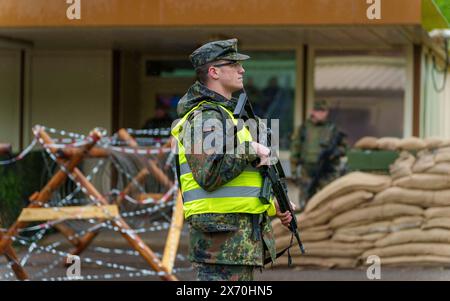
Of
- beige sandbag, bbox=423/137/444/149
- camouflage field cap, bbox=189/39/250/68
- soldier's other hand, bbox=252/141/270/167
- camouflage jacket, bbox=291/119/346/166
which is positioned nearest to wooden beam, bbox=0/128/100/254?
beige sandbag, bbox=423/137/444/149

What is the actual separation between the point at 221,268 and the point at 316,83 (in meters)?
8.74

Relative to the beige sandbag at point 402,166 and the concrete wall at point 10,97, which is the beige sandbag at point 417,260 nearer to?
the beige sandbag at point 402,166

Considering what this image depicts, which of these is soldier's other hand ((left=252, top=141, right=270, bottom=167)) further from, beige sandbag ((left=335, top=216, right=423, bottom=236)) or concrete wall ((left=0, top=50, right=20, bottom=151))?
concrete wall ((left=0, top=50, right=20, bottom=151))

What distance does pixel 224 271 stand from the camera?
4.65m

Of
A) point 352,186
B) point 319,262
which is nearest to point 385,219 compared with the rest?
point 352,186

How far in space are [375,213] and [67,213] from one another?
3.02 metres

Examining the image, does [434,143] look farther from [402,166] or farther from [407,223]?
[407,223]

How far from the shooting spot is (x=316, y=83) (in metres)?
13.2

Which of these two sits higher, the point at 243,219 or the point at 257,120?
the point at 257,120

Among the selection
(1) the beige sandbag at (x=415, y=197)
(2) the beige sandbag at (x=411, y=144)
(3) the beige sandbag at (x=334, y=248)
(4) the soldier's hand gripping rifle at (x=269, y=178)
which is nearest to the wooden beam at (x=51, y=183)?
(3) the beige sandbag at (x=334, y=248)

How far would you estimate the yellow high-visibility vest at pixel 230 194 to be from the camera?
4570mm

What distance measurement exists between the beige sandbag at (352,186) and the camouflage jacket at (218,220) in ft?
16.1
